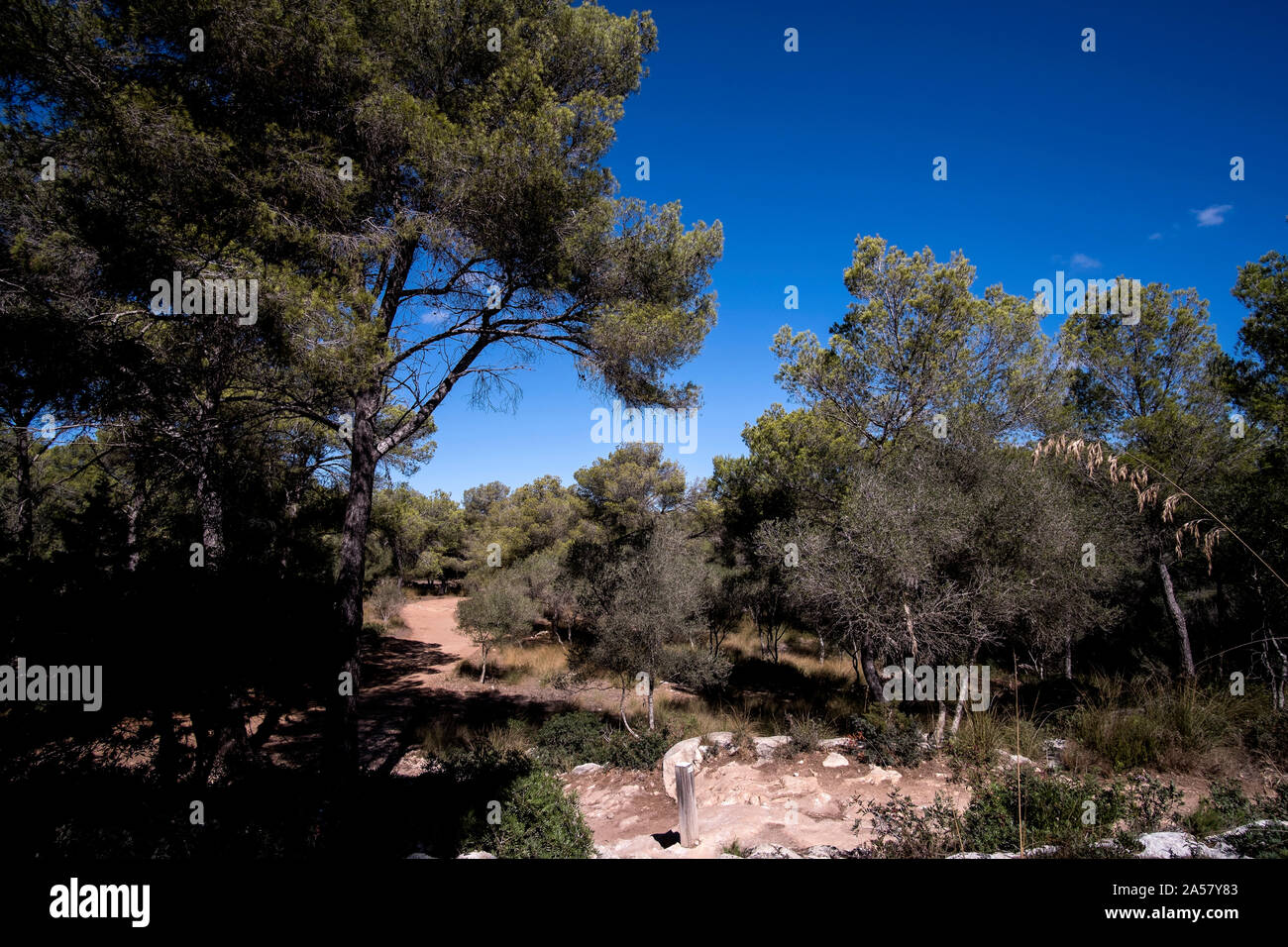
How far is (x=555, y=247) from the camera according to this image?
262 inches

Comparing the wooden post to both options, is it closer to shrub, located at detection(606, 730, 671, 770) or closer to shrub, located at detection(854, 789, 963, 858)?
shrub, located at detection(854, 789, 963, 858)

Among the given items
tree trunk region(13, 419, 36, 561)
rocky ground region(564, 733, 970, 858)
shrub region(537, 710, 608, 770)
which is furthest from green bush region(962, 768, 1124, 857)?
tree trunk region(13, 419, 36, 561)

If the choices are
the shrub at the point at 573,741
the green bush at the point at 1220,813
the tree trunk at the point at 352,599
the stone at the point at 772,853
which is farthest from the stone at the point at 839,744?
the tree trunk at the point at 352,599

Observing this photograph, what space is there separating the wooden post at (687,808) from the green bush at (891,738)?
3605mm

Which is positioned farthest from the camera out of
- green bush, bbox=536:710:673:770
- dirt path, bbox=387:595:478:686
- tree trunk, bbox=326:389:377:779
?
dirt path, bbox=387:595:478:686

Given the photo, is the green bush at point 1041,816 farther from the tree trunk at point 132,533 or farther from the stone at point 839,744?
the tree trunk at point 132,533

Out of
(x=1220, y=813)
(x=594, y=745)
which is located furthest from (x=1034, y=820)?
(x=594, y=745)

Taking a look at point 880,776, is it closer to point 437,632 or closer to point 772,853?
point 772,853

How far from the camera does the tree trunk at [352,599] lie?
593 centimetres

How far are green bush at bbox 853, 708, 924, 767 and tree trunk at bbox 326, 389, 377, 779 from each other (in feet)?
24.4

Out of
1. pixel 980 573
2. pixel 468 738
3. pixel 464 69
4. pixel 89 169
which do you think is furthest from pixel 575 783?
pixel 464 69

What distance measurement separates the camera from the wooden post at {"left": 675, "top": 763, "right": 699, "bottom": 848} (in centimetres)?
584

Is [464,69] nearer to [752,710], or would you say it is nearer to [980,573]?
[980,573]

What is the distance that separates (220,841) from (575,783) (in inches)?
255
